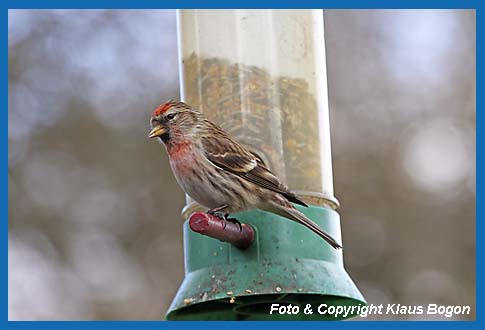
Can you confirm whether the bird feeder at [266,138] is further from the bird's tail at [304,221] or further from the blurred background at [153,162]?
the blurred background at [153,162]

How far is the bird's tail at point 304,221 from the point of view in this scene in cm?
614

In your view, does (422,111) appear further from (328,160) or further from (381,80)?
(328,160)

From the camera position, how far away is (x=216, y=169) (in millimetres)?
6410

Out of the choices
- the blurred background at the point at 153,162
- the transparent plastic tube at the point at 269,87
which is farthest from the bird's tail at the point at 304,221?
the blurred background at the point at 153,162

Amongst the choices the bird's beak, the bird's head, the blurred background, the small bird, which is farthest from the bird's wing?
the blurred background

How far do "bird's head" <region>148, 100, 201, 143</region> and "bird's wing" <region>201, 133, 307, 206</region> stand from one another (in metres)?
0.12

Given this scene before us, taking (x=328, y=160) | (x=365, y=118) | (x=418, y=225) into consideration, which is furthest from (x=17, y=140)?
(x=328, y=160)

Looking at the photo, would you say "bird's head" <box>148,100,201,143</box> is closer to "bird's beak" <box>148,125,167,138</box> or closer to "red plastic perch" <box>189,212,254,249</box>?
"bird's beak" <box>148,125,167,138</box>

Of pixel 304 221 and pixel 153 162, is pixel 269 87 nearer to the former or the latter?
pixel 304 221

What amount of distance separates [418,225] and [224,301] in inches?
370

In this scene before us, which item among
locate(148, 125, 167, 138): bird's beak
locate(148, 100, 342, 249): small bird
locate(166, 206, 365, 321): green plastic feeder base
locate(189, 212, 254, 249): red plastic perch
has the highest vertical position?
locate(148, 125, 167, 138): bird's beak

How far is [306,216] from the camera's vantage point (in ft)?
21.2

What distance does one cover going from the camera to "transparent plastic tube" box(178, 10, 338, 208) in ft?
21.9

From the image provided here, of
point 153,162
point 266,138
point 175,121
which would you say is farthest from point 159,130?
point 153,162
